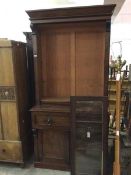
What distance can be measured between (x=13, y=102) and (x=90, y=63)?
103cm

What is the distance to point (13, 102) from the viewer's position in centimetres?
223

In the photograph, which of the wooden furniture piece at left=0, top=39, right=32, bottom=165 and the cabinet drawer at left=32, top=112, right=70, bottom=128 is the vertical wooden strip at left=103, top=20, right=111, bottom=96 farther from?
the wooden furniture piece at left=0, top=39, right=32, bottom=165

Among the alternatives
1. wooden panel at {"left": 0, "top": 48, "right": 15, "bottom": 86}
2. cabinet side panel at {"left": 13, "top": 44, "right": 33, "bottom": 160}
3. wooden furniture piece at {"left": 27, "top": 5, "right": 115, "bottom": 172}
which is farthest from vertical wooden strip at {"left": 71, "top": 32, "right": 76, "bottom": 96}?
wooden panel at {"left": 0, "top": 48, "right": 15, "bottom": 86}

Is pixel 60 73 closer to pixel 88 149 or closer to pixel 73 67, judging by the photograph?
pixel 73 67

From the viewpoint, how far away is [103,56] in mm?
2229

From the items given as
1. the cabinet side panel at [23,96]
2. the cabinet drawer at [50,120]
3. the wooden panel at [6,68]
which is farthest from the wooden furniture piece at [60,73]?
the wooden panel at [6,68]

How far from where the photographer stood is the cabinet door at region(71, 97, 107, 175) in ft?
6.53

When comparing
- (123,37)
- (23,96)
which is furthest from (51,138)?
(123,37)

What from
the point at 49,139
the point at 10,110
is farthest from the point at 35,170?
the point at 10,110

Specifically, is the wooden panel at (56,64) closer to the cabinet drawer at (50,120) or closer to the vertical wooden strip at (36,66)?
the vertical wooden strip at (36,66)

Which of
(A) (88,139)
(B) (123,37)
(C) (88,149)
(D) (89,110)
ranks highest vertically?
(B) (123,37)

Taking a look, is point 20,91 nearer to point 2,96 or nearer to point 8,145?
point 2,96

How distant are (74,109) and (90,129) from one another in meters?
0.28

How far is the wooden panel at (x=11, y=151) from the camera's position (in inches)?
90.6
